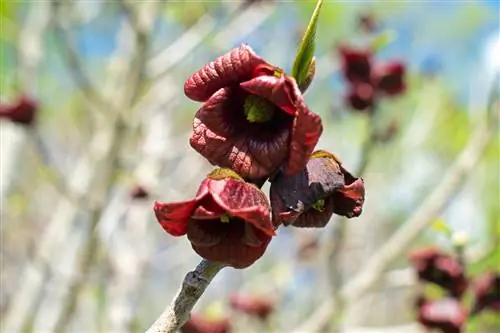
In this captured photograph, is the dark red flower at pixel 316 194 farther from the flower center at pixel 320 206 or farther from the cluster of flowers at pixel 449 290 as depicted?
the cluster of flowers at pixel 449 290

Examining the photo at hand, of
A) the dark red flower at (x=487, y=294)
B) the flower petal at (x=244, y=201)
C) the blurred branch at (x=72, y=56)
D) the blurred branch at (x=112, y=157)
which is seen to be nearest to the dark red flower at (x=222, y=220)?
the flower petal at (x=244, y=201)

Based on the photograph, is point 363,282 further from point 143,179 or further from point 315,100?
point 315,100

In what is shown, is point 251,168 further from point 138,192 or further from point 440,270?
point 138,192

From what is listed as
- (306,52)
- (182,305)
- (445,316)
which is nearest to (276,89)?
(306,52)

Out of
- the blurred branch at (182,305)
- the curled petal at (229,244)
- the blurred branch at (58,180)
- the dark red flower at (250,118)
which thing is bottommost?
the blurred branch at (182,305)

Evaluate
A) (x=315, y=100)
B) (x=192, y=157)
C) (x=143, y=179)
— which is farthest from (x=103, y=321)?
(x=315, y=100)

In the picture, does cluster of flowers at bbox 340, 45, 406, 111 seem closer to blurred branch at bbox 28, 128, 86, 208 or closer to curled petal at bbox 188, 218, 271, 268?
blurred branch at bbox 28, 128, 86, 208
